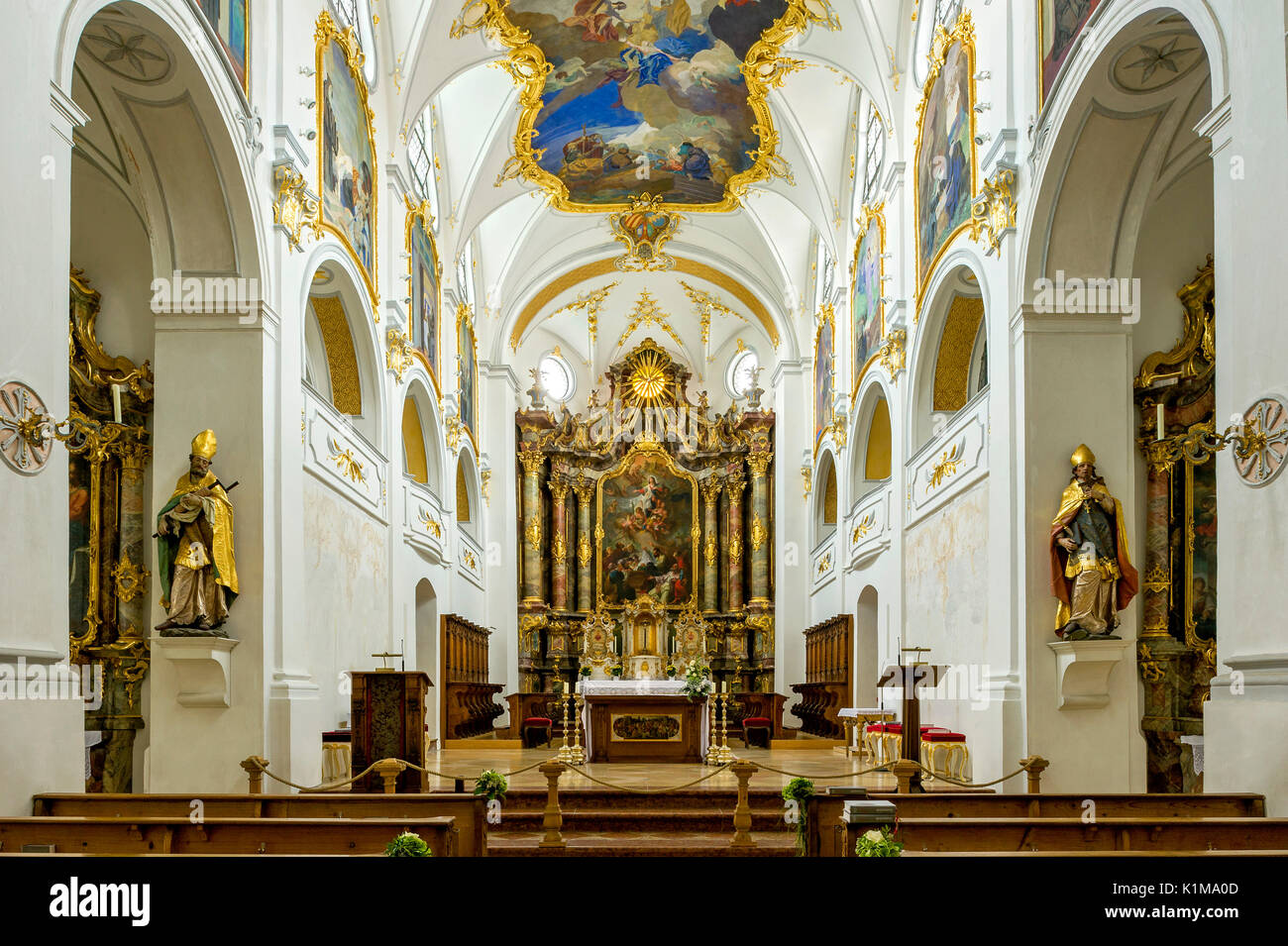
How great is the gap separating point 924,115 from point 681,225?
10.8 m

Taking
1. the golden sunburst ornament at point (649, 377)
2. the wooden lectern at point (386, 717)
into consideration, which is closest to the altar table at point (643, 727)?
the wooden lectern at point (386, 717)

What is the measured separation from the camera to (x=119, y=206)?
38.7 ft

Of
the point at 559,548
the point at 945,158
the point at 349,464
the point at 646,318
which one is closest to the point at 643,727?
the point at 349,464

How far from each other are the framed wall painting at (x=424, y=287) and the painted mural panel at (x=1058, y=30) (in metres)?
9.25

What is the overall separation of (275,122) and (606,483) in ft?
58.3

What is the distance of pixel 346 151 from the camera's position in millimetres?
13812

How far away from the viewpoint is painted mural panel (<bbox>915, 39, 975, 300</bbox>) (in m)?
12.7

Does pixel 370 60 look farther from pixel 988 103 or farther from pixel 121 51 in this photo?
pixel 988 103

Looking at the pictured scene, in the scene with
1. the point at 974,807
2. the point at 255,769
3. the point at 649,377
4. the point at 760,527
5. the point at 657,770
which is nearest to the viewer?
the point at 974,807

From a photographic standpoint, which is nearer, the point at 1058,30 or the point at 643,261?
the point at 1058,30

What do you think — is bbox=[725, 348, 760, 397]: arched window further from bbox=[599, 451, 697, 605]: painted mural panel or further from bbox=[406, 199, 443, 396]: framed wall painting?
bbox=[406, 199, 443, 396]: framed wall painting

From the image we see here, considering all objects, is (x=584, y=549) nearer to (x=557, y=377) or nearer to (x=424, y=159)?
(x=557, y=377)
